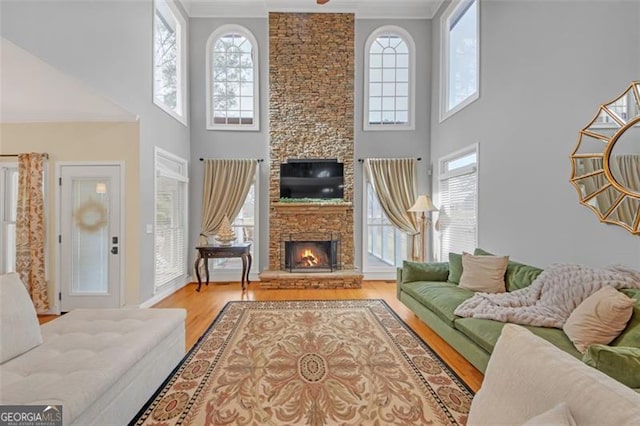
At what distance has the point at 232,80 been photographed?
6152 millimetres

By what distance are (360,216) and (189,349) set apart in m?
4.00

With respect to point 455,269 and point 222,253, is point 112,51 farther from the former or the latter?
point 455,269

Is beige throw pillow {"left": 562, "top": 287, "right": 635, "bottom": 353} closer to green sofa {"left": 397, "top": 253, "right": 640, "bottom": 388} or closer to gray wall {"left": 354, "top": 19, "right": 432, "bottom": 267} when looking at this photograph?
green sofa {"left": 397, "top": 253, "right": 640, "bottom": 388}

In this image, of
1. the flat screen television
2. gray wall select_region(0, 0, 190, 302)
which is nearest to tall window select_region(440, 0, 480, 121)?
the flat screen television

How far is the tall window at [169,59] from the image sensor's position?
482 centimetres

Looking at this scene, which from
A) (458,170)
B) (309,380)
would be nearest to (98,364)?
(309,380)

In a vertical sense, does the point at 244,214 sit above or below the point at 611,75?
below

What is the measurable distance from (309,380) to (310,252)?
11.6ft

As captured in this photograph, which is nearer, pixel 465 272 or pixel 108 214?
pixel 465 272

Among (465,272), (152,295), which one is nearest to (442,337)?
(465,272)

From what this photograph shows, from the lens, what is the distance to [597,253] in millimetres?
2572

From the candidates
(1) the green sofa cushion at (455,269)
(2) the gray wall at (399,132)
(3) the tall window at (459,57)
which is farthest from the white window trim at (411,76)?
(1) the green sofa cushion at (455,269)

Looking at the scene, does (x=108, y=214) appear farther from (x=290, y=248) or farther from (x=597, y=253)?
(x=597, y=253)

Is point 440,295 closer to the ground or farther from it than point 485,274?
closer to the ground
